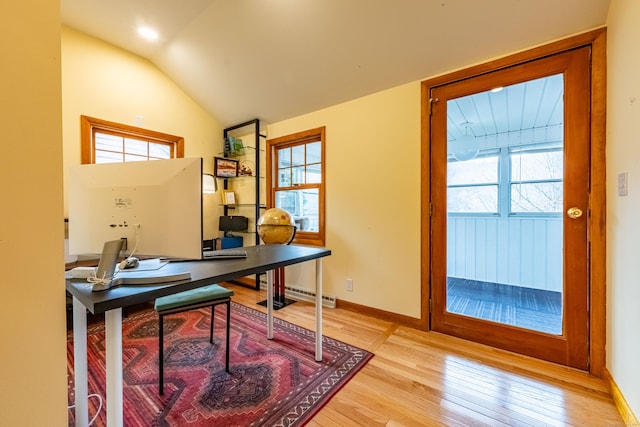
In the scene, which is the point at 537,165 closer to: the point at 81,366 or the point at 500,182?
the point at 500,182

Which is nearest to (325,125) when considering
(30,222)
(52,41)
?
(52,41)

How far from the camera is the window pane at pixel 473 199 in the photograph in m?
2.25

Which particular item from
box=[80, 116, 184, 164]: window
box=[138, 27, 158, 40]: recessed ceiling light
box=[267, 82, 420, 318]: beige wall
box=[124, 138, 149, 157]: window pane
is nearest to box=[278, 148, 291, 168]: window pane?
box=[267, 82, 420, 318]: beige wall

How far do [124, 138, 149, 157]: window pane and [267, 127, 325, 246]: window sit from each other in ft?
4.92

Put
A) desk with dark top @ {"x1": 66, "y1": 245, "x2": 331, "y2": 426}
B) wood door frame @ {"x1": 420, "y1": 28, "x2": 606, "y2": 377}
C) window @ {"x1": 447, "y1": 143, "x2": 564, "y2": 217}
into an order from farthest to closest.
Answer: window @ {"x1": 447, "y1": 143, "x2": 564, "y2": 217}
wood door frame @ {"x1": 420, "y1": 28, "x2": 606, "y2": 377}
desk with dark top @ {"x1": 66, "y1": 245, "x2": 331, "y2": 426}

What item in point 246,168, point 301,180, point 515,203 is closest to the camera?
point 515,203

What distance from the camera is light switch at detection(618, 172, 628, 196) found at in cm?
136

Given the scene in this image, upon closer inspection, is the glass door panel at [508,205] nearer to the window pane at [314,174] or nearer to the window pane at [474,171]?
the window pane at [474,171]

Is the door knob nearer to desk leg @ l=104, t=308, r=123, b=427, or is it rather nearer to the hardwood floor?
the hardwood floor

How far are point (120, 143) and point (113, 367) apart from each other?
117 inches

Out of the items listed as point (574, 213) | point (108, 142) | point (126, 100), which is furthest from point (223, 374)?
point (126, 100)

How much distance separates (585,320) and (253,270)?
2148mm

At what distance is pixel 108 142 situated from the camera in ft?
9.57

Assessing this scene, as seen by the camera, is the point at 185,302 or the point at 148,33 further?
the point at 148,33
